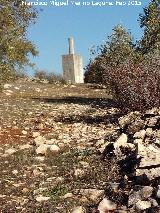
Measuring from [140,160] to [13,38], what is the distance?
30.0 feet

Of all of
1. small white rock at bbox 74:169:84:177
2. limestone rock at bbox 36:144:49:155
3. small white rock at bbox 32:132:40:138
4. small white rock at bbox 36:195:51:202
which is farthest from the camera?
small white rock at bbox 32:132:40:138

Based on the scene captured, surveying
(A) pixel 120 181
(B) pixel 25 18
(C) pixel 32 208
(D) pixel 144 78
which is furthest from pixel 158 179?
(B) pixel 25 18

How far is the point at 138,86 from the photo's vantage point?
1586 centimetres

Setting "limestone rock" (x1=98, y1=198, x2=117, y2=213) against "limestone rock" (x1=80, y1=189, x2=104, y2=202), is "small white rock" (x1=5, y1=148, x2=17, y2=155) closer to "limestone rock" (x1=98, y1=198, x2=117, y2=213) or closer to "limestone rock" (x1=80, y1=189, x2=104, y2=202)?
"limestone rock" (x1=80, y1=189, x2=104, y2=202)

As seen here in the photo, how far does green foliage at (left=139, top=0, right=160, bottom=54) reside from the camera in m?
26.7

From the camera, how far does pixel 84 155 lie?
1083 centimetres

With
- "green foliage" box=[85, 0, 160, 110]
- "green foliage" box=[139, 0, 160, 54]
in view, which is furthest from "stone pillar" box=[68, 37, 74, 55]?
"green foliage" box=[139, 0, 160, 54]

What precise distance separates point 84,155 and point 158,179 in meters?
3.04

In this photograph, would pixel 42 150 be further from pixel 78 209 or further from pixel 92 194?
pixel 78 209

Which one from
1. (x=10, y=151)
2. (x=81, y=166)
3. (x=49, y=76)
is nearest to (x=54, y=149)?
(x=10, y=151)

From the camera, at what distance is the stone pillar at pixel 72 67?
47.3 m

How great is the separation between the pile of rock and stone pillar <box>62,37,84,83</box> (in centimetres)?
3431

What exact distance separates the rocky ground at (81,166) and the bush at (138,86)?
1.02 meters

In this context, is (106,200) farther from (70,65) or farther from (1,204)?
(70,65)
